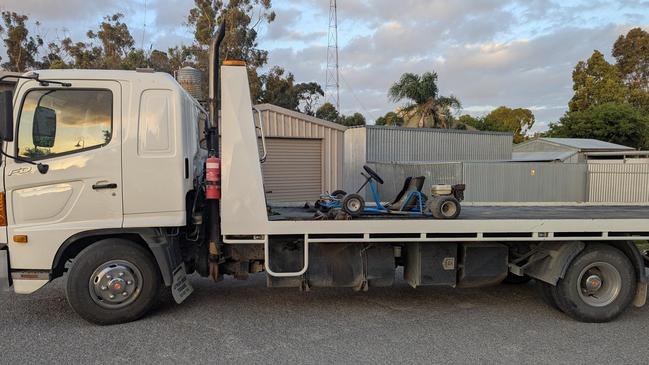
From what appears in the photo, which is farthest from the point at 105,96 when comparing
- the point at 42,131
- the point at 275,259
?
the point at 275,259

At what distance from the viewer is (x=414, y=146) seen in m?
21.1

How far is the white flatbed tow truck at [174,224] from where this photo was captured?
439 centimetres

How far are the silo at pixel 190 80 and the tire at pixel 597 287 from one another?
4792 millimetres

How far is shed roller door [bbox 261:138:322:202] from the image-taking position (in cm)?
1345

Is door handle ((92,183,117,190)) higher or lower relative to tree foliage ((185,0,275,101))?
lower

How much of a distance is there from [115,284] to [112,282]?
35 millimetres

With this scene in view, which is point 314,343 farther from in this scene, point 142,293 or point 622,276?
point 622,276

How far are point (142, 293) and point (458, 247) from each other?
3402 millimetres

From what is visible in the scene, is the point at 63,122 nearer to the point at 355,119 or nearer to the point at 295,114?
the point at 295,114

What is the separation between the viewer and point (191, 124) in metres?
4.94

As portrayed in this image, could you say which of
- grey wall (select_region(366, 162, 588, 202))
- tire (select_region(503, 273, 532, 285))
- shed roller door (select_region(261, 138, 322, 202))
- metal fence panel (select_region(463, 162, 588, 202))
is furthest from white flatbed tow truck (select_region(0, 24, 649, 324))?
metal fence panel (select_region(463, 162, 588, 202))

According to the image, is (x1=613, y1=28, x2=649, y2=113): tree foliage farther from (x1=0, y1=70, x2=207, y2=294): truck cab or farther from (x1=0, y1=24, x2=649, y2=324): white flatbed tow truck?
(x1=0, y1=70, x2=207, y2=294): truck cab

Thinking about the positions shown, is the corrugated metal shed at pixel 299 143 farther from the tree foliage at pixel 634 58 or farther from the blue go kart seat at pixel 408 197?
the tree foliage at pixel 634 58

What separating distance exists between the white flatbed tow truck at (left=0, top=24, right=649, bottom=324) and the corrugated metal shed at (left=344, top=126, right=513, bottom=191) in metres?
13.1
